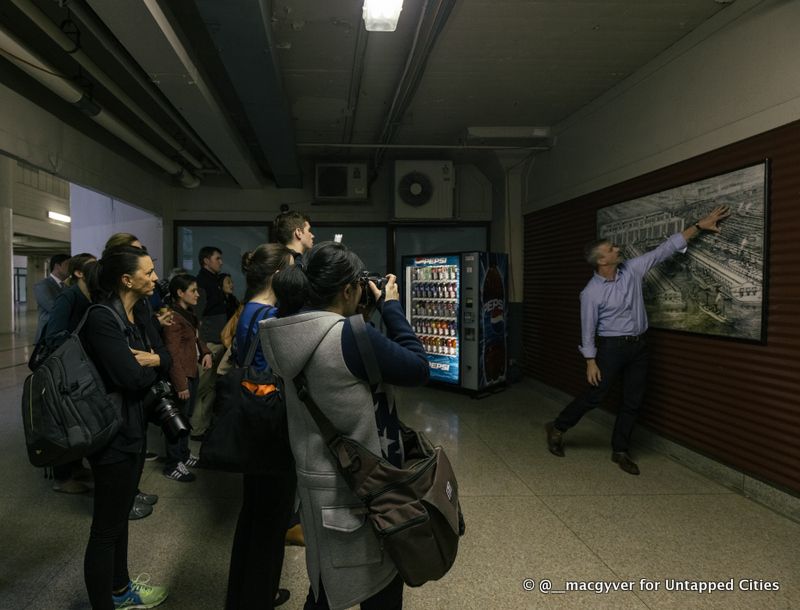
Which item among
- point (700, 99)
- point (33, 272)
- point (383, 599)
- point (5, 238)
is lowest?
point (383, 599)

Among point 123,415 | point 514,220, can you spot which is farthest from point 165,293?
point 514,220

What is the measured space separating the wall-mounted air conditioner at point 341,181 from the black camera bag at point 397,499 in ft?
20.1

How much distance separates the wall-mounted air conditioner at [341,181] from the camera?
703 cm

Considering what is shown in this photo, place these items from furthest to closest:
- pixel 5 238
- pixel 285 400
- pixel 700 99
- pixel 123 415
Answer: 1. pixel 5 238
2. pixel 700 99
3. pixel 123 415
4. pixel 285 400

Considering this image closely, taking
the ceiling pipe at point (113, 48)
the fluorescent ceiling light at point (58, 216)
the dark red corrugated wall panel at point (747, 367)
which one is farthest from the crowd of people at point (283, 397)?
the fluorescent ceiling light at point (58, 216)

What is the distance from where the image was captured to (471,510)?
2.84 meters

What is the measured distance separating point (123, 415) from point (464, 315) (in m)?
4.43

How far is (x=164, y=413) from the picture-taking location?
6.27ft

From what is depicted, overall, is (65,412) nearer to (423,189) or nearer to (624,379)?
(624,379)

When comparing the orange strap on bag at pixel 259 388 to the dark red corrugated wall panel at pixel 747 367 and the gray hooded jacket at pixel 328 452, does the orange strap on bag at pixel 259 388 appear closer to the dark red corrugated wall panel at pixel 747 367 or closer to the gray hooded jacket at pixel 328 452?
the gray hooded jacket at pixel 328 452

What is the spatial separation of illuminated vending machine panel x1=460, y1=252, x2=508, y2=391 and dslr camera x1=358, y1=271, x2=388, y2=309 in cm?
422

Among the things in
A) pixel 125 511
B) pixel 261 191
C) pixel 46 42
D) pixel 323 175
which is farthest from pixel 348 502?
pixel 261 191

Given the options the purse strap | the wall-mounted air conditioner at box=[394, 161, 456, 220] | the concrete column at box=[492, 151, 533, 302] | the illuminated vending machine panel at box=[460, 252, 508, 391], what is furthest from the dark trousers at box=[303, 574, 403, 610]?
the wall-mounted air conditioner at box=[394, 161, 456, 220]

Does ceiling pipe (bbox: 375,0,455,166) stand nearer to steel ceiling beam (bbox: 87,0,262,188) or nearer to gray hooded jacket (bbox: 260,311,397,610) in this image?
steel ceiling beam (bbox: 87,0,262,188)
